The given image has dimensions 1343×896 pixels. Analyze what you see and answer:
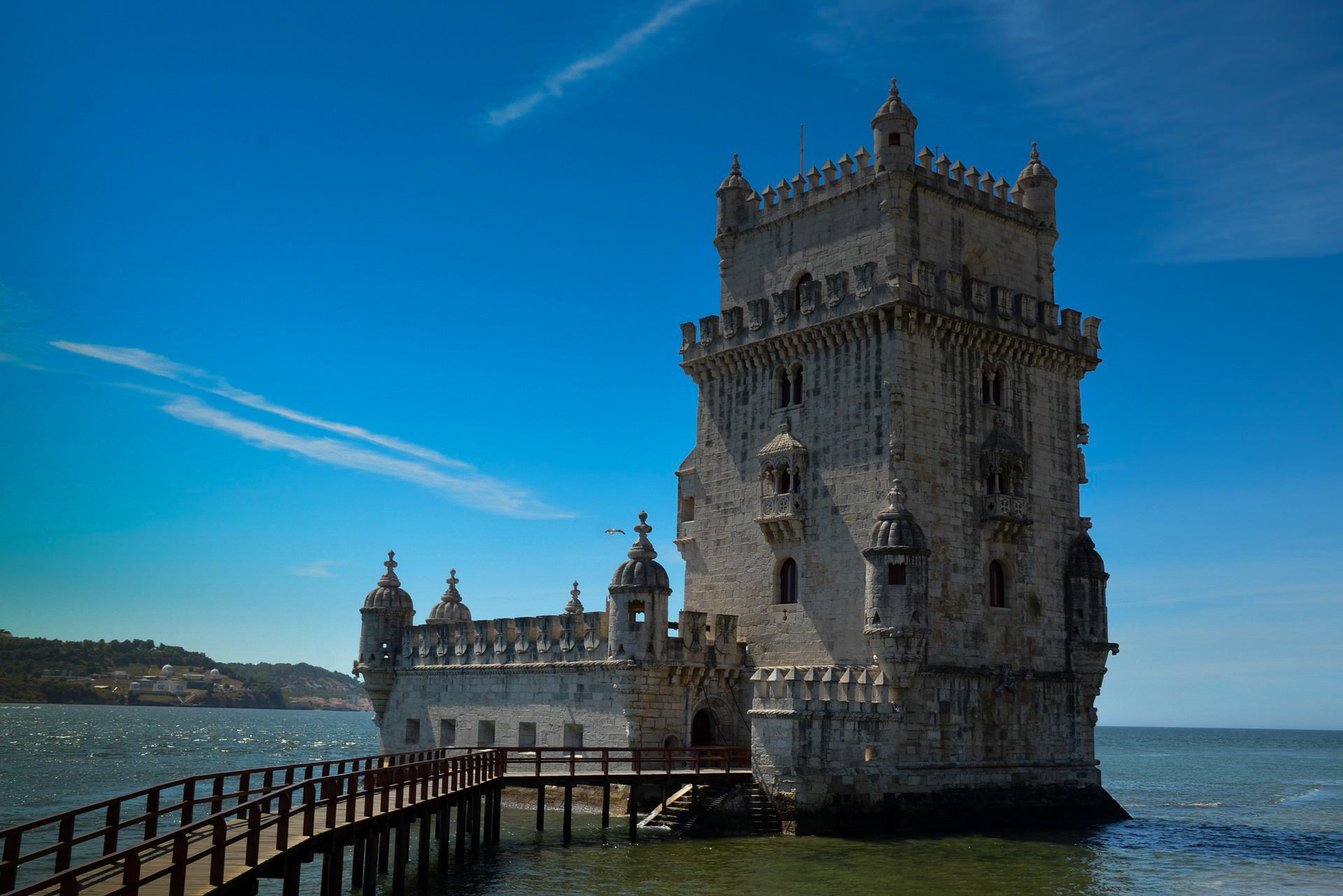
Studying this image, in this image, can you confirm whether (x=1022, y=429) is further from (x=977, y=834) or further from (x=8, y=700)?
(x=8, y=700)

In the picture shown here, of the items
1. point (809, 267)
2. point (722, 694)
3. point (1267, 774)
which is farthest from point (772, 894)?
point (1267, 774)

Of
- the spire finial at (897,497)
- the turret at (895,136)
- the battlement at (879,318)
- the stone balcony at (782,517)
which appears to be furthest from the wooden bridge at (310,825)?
the turret at (895,136)

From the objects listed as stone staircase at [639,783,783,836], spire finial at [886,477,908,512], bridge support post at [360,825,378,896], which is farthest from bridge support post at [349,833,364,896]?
spire finial at [886,477,908,512]

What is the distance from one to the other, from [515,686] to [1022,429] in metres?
18.5

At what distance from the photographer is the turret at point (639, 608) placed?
36.0m

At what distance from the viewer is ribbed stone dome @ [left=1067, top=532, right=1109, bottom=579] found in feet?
130

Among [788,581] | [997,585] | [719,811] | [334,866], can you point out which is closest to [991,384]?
[997,585]

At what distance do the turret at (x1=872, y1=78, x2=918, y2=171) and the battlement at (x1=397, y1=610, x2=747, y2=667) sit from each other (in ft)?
48.8

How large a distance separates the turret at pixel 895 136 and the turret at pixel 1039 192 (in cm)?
650

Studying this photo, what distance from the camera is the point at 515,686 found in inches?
1615

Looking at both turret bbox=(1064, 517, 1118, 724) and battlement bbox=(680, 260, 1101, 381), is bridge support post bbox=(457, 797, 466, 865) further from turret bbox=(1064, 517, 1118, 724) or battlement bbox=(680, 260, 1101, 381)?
turret bbox=(1064, 517, 1118, 724)

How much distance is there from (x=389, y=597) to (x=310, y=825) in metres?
27.6

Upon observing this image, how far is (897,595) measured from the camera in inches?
1337

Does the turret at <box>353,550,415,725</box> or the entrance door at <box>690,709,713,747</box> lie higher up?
the turret at <box>353,550,415,725</box>
